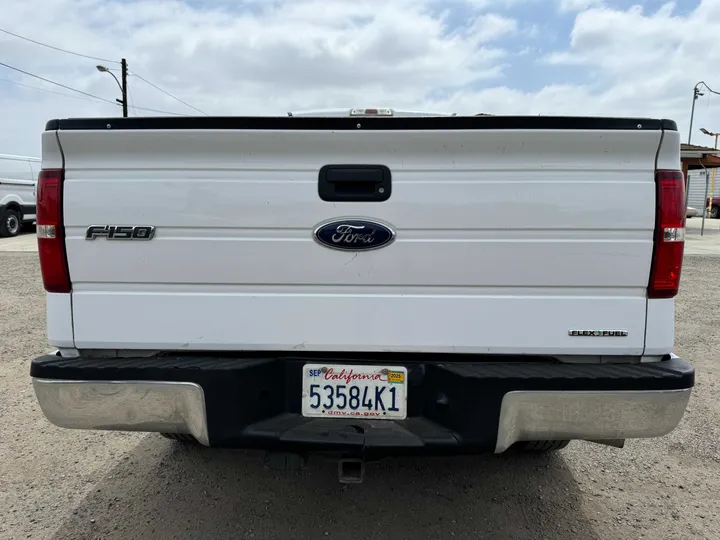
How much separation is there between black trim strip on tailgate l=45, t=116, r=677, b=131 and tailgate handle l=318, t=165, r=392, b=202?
0.49 feet

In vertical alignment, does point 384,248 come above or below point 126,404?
above

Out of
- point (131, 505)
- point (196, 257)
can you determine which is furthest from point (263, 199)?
point (131, 505)

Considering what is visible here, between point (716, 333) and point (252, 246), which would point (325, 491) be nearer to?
point (252, 246)

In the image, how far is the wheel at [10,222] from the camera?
15.8m

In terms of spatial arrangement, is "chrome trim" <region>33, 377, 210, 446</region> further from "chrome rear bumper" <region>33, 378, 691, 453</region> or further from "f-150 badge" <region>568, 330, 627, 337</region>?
"f-150 badge" <region>568, 330, 627, 337</region>

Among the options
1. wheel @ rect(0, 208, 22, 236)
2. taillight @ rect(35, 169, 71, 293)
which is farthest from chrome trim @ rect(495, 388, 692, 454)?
wheel @ rect(0, 208, 22, 236)

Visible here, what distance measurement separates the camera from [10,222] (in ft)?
52.7

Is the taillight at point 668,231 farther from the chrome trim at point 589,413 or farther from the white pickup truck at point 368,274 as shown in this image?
the chrome trim at point 589,413

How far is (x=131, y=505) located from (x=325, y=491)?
950 mm

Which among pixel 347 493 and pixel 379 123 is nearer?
pixel 379 123

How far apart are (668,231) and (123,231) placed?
6.62 feet

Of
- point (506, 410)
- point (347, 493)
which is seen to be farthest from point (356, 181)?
point (347, 493)

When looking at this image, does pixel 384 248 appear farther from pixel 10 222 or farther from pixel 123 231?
A: pixel 10 222

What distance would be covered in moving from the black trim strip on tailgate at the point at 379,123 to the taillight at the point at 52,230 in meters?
0.22
